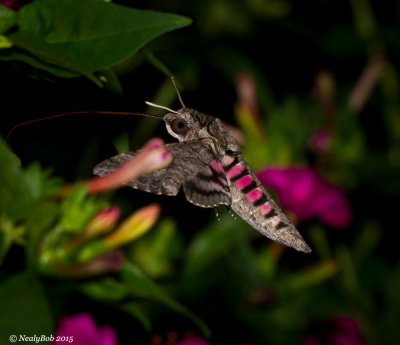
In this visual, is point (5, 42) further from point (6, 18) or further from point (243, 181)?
point (243, 181)

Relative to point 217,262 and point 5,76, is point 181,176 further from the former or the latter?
point 217,262

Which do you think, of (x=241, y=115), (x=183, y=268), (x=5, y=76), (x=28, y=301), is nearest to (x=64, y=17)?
(x=5, y=76)

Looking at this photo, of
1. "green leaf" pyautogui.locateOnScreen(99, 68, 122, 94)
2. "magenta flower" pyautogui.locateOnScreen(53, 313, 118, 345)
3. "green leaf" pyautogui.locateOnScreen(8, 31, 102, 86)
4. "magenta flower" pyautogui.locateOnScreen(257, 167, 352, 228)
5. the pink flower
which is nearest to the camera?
"green leaf" pyautogui.locateOnScreen(8, 31, 102, 86)

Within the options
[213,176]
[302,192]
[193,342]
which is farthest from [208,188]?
[302,192]

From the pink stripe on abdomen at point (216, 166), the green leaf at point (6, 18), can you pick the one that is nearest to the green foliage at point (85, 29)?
the green leaf at point (6, 18)

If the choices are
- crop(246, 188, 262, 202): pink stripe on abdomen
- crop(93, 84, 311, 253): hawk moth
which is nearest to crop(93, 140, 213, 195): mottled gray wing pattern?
crop(93, 84, 311, 253): hawk moth

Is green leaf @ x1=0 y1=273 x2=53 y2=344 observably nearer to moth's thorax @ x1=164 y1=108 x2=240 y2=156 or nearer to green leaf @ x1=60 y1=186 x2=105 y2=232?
green leaf @ x1=60 y1=186 x2=105 y2=232
